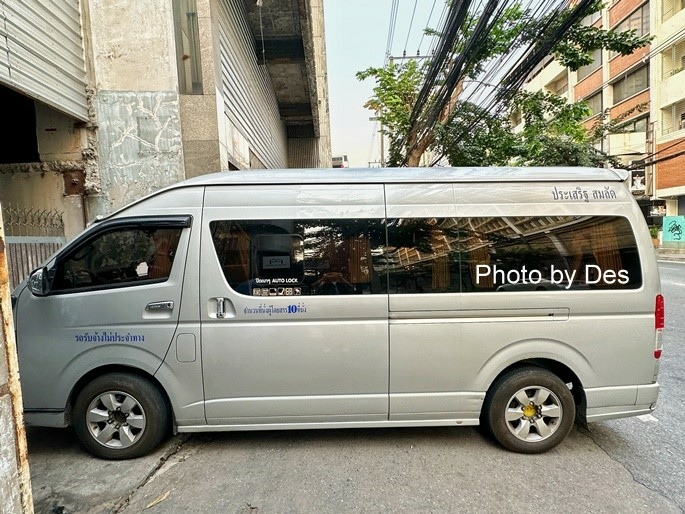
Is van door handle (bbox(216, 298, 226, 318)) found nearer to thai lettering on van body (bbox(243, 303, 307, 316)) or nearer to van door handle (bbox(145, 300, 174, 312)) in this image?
thai lettering on van body (bbox(243, 303, 307, 316))

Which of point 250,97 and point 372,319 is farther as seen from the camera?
point 250,97

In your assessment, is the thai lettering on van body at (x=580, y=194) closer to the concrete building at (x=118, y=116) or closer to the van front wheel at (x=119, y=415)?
the van front wheel at (x=119, y=415)

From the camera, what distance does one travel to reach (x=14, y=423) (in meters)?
1.92

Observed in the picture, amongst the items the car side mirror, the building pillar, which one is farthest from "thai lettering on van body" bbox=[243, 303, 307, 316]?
the car side mirror

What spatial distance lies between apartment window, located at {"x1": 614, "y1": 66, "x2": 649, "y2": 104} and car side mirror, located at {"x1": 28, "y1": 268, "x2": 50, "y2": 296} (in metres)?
31.9

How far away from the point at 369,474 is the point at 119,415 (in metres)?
2.02

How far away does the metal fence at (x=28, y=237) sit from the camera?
16.7 ft

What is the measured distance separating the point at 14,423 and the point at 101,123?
6022 millimetres

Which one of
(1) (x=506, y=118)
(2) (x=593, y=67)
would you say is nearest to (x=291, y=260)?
(1) (x=506, y=118)

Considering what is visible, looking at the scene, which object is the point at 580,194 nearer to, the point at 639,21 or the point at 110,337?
the point at 110,337

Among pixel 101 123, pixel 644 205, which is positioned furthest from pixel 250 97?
pixel 644 205

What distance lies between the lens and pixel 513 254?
3.23 m

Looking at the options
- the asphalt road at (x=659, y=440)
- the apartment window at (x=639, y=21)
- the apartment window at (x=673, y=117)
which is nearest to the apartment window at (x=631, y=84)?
the apartment window at (x=639, y=21)

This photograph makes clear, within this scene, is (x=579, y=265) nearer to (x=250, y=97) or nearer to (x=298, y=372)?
(x=298, y=372)
